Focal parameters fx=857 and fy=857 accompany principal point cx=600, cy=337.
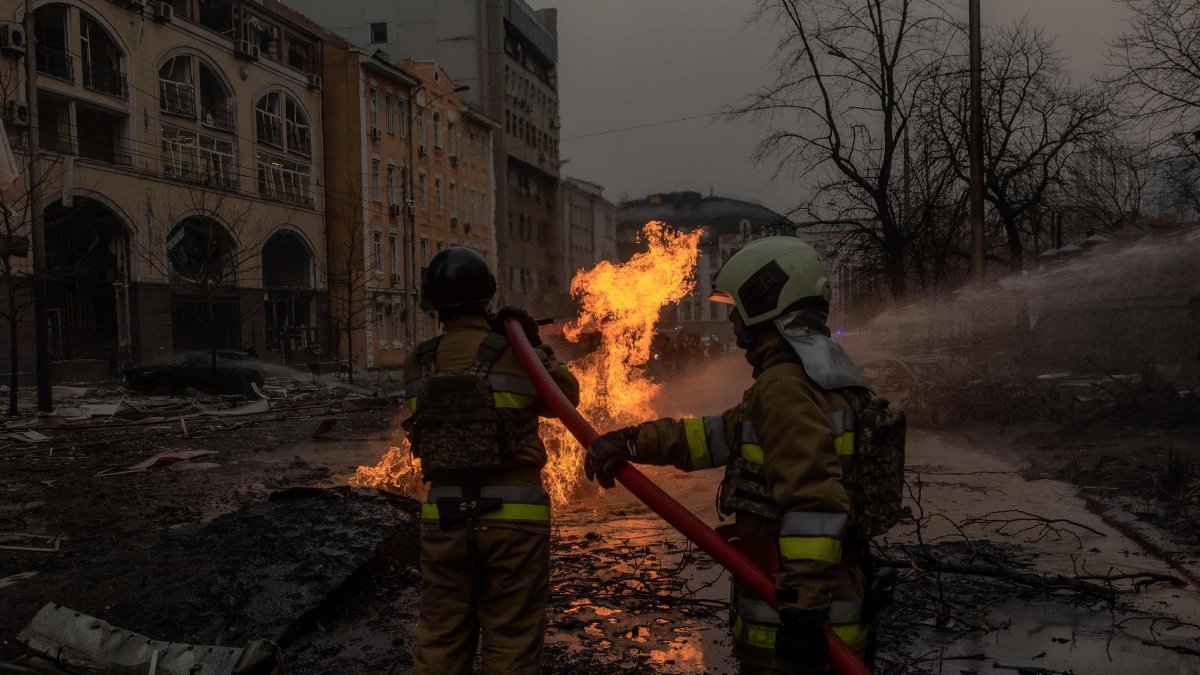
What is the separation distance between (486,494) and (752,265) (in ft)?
4.70

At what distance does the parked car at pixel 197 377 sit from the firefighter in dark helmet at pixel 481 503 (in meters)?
19.6

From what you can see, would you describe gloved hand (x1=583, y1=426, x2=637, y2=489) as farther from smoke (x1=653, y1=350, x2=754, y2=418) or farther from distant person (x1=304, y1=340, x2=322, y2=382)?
distant person (x1=304, y1=340, x2=322, y2=382)

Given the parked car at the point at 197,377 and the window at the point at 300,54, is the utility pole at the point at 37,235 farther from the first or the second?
the window at the point at 300,54

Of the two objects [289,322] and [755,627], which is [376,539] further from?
[289,322]

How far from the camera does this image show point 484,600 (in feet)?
11.3

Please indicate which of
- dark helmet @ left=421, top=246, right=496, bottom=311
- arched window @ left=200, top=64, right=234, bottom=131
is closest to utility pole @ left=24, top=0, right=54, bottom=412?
arched window @ left=200, top=64, right=234, bottom=131

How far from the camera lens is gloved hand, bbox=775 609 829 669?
8.00 ft

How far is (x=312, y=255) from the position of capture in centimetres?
3681

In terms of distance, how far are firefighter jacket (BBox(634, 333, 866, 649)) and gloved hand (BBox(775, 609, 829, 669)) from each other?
0.03m

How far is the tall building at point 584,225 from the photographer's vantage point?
2808 inches

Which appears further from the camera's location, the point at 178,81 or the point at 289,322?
the point at 289,322

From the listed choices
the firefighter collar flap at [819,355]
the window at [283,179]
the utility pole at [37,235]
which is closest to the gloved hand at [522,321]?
the firefighter collar flap at [819,355]

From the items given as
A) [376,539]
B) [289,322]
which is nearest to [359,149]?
[289,322]

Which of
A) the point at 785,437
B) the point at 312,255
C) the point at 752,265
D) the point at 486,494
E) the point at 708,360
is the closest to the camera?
the point at 785,437
